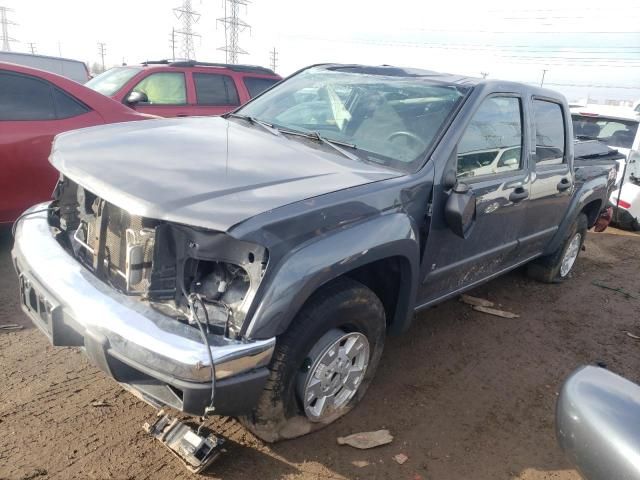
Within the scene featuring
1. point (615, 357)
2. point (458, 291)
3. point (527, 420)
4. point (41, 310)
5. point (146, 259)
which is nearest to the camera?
point (146, 259)

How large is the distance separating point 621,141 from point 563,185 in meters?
5.22

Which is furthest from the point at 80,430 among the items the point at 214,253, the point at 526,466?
the point at 526,466

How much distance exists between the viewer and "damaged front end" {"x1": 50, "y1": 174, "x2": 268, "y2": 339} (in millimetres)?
2105

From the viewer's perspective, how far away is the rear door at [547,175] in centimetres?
394

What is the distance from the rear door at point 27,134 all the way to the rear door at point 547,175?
406cm

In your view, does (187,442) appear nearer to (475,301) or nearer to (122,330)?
(122,330)

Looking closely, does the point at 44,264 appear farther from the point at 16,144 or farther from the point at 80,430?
the point at 16,144

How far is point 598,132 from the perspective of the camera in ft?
28.9

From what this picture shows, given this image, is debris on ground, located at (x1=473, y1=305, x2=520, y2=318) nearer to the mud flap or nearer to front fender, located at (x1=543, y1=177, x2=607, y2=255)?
front fender, located at (x1=543, y1=177, x2=607, y2=255)

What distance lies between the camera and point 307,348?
2.40 metres

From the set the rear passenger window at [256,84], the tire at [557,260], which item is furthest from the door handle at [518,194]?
the rear passenger window at [256,84]

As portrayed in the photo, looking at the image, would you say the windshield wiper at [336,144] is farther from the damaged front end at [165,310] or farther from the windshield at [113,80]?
the windshield at [113,80]

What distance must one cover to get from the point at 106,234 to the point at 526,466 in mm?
2535

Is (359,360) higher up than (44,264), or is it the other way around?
(44,264)
